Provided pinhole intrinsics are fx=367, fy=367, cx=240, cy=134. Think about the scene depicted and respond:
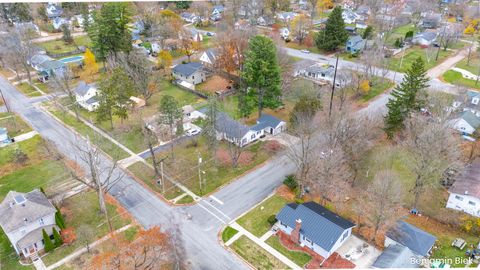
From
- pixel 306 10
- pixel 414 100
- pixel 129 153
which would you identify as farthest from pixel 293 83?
pixel 306 10

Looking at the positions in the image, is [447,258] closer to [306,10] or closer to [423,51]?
[423,51]

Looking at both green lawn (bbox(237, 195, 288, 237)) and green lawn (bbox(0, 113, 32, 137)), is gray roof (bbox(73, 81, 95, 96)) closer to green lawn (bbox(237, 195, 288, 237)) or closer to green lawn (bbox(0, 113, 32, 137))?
green lawn (bbox(0, 113, 32, 137))

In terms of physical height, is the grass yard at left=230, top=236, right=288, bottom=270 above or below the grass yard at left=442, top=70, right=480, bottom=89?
below

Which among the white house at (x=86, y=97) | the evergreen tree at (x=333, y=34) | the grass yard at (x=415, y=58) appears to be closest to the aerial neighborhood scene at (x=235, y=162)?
the white house at (x=86, y=97)

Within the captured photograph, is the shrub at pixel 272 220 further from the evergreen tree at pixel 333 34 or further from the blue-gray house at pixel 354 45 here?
the blue-gray house at pixel 354 45

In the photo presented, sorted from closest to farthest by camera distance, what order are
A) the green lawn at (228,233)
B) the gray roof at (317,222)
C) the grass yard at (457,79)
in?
1. the gray roof at (317,222)
2. the green lawn at (228,233)
3. the grass yard at (457,79)

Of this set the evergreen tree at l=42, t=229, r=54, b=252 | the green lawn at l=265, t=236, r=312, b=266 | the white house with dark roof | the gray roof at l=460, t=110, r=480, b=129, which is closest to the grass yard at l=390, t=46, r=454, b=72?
the gray roof at l=460, t=110, r=480, b=129

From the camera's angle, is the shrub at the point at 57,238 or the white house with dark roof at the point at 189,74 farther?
the white house with dark roof at the point at 189,74

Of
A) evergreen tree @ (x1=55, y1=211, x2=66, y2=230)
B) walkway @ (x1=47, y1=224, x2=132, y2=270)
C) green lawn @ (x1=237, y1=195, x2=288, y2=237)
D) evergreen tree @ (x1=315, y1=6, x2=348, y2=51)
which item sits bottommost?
walkway @ (x1=47, y1=224, x2=132, y2=270)

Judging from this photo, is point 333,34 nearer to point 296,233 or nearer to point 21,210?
point 296,233
